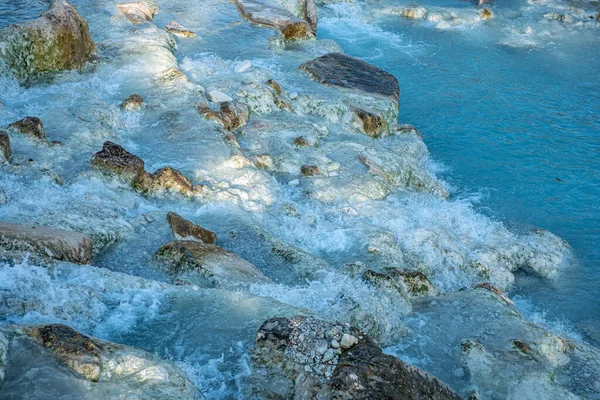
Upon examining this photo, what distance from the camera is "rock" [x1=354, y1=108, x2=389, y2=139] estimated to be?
11.2m

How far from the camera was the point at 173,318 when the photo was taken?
470 cm

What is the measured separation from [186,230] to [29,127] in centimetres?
284

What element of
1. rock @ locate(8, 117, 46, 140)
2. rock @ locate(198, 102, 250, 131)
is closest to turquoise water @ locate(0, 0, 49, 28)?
rock @ locate(8, 117, 46, 140)

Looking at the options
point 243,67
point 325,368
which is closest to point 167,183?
point 325,368

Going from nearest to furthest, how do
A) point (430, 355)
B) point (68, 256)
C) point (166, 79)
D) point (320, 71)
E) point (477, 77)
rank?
point (68, 256)
point (430, 355)
point (166, 79)
point (320, 71)
point (477, 77)

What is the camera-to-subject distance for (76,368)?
11.8 ft

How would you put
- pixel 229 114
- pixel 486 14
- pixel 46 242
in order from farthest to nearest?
pixel 486 14, pixel 229 114, pixel 46 242

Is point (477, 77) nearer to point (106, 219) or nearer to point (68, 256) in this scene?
point (106, 219)

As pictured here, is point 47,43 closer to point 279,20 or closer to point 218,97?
point 218,97

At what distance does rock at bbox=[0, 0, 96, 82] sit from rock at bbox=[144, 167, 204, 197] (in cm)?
346

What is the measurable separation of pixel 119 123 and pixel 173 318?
5073 mm

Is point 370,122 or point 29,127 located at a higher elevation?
point 29,127

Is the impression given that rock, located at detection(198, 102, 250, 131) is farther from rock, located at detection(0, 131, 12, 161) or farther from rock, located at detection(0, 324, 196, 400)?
rock, located at detection(0, 324, 196, 400)

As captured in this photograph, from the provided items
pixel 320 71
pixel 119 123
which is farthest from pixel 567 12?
pixel 119 123
